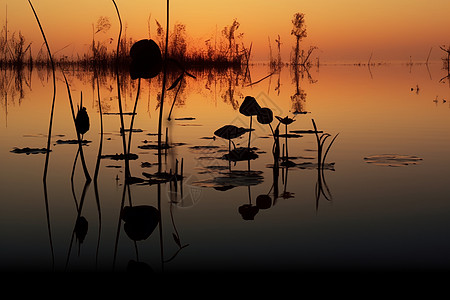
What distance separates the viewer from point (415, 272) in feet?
7.68

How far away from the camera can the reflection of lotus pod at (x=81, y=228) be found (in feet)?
9.12

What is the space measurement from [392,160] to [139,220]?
234cm

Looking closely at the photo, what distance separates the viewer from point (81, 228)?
2906 millimetres

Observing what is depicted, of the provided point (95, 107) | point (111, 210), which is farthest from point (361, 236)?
point (95, 107)

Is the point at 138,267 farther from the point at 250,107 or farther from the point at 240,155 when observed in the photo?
the point at 250,107

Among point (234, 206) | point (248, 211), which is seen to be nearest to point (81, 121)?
point (234, 206)

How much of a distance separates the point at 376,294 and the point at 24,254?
136 centimetres

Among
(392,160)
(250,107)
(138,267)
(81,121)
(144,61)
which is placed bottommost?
(138,267)

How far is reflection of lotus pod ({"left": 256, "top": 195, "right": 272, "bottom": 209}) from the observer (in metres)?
3.32

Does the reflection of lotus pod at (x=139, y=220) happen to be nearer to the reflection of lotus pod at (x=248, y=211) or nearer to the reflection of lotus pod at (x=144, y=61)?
the reflection of lotus pod at (x=248, y=211)

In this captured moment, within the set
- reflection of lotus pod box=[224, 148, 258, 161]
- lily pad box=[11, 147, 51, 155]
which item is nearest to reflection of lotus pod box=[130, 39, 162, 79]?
reflection of lotus pod box=[224, 148, 258, 161]

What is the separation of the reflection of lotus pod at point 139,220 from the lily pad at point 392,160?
1.97 m

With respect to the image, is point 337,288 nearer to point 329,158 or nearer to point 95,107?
point 329,158

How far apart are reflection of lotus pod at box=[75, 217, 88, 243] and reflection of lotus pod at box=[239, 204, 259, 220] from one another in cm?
75
